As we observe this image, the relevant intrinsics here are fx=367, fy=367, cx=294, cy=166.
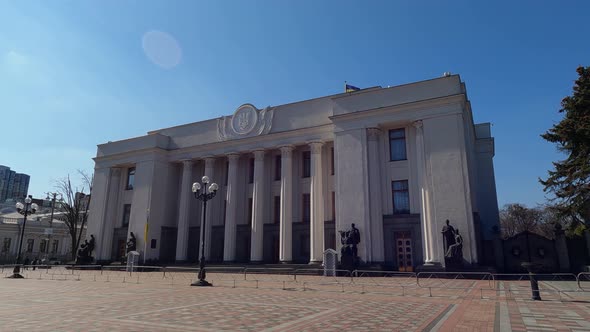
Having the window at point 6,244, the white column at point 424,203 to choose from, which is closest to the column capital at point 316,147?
the white column at point 424,203

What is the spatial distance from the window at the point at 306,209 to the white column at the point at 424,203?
9101 millimetres

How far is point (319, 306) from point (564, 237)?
20725 millimetres

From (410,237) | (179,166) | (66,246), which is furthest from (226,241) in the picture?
(66,246)

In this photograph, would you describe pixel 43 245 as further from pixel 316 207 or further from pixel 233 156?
pixel 316 207

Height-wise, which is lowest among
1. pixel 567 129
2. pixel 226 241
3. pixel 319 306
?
pixel 319 306

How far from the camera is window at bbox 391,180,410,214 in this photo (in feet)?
84.4

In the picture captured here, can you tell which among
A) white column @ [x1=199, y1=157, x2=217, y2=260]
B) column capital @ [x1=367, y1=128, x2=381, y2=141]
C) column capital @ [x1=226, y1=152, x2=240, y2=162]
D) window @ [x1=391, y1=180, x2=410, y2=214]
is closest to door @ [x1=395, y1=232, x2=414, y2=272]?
window @ [x1=391, y1=180, x2=410, y2=214]

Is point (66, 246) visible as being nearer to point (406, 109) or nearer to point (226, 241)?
point (226, 241)

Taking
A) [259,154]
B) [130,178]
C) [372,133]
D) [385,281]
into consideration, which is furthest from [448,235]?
[130,178]

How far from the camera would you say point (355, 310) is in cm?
957

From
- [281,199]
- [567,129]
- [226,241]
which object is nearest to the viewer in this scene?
[567,129]

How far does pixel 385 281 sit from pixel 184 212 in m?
21.4

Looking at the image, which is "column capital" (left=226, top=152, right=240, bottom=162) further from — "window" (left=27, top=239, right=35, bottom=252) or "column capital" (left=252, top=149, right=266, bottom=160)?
"window" (left=27, top=239, right=35, bottom=252)

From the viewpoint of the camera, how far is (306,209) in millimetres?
30156
